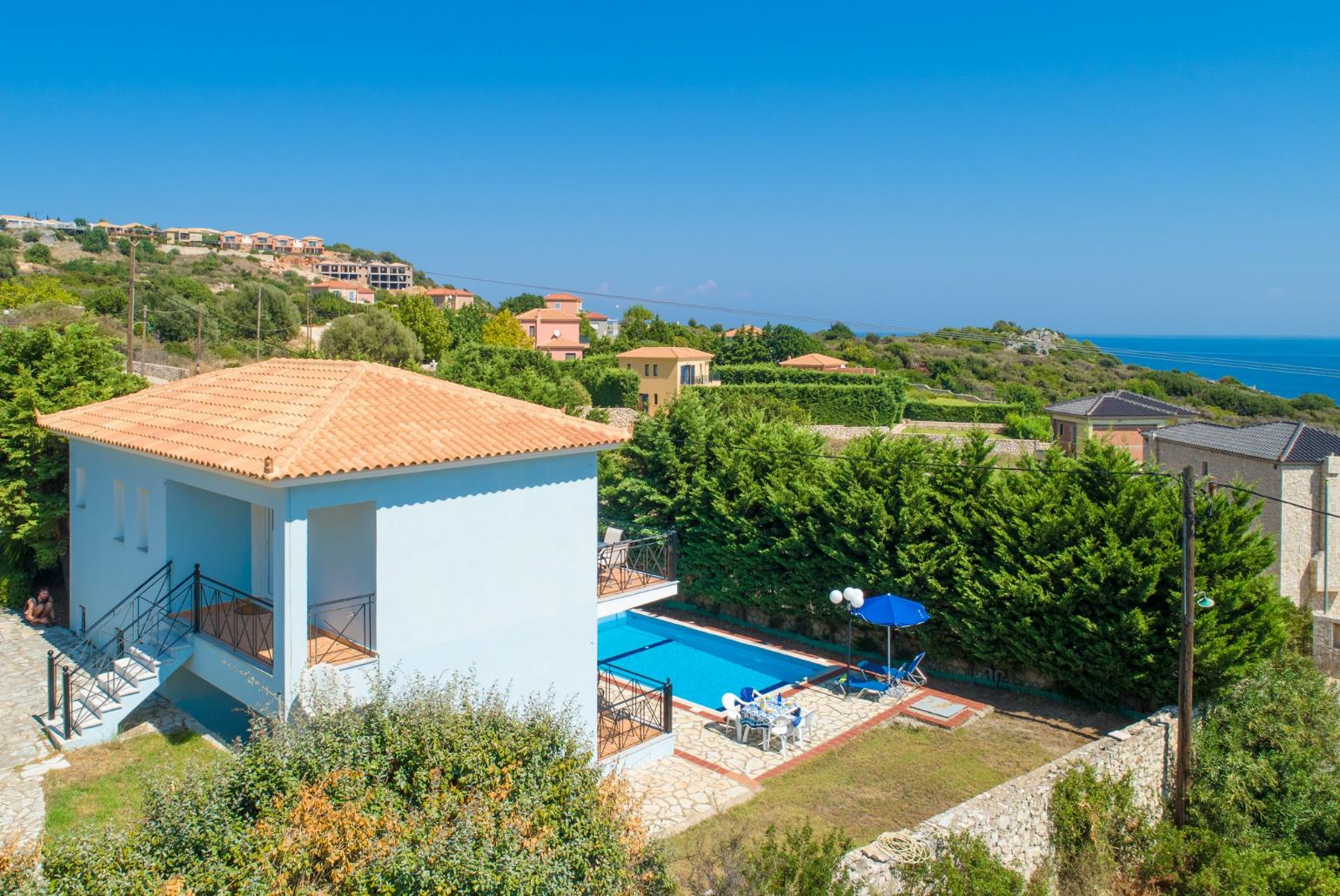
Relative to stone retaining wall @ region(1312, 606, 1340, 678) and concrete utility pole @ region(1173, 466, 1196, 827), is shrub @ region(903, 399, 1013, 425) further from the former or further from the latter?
concrete utility pole @ region(1173, 466, 1196, 827)

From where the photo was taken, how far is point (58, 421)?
664 inches

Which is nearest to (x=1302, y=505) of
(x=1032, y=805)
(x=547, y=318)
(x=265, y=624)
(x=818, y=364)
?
(x=1032, y=805)

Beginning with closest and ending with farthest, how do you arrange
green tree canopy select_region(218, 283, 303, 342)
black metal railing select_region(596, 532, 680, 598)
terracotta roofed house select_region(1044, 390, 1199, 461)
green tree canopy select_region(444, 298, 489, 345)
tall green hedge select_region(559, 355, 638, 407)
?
black metal railing select_region(596, 532, 680, 598)
terracotta roofed house select_region(1044, 390, 1199, 461)
tall green hedge select_region(559, 355, 638, 407)
green tree canopy select_region(218, 283, 303, 342)
green tree canopy select_region(444, 298, 489, 345)

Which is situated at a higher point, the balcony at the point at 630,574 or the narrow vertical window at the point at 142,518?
the narrow vertical window at the point at 142,518

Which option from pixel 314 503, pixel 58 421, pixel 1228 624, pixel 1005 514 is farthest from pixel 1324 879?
pixel 58 421

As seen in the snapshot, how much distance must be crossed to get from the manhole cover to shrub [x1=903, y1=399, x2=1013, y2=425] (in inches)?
1541

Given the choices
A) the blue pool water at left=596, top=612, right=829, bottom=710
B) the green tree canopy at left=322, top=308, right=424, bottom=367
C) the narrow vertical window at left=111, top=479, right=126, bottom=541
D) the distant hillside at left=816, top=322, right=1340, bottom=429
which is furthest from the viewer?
the distant hillside at left=816, top=322, right=1340, bottom=429

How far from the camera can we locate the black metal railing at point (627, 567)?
17078mm

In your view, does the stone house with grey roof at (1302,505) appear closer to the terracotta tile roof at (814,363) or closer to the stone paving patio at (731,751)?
the stone paving patio at (731,751)

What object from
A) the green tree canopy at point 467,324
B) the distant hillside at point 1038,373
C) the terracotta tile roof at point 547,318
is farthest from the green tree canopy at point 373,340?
the distant hillside at point 1038,373

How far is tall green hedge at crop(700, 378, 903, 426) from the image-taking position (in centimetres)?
5350

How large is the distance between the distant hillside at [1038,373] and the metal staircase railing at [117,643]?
186ft

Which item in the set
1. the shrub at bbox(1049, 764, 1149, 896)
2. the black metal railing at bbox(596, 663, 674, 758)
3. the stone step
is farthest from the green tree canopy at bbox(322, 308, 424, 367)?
the shrub at bbox(1049, 764, 1149, 896)

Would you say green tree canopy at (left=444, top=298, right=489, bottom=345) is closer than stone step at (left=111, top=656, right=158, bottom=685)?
No
